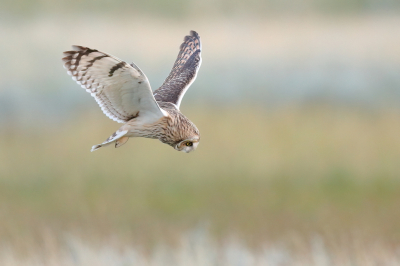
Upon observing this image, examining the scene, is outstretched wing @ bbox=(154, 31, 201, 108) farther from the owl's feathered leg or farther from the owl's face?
the owl's feathered leg

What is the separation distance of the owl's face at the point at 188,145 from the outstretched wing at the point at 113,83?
215mm

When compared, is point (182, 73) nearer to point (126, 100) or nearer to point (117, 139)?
point (126, 100)

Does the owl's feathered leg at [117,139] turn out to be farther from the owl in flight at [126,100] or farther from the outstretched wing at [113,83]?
the outstretched wing at [113,83]

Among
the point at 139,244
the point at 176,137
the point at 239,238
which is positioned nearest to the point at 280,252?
the point at 239,238

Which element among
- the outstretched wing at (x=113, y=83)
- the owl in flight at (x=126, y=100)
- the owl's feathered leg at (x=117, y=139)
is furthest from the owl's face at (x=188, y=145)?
the owl's feathered leg at (x=117, y=139)

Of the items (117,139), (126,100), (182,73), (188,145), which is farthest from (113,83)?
(182,73)

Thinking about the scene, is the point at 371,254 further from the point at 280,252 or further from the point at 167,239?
the point at 167,239

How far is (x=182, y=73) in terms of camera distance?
3818 mm

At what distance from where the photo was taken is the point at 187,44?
4219 millimetres

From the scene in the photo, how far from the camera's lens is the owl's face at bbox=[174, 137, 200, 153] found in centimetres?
278

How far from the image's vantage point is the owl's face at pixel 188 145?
2783 mm

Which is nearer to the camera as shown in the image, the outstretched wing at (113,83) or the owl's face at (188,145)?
the outstretched wing at (113,83)

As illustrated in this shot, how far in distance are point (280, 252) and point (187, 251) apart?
7.65 ft

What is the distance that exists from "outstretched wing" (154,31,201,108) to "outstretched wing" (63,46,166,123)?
50 cm
